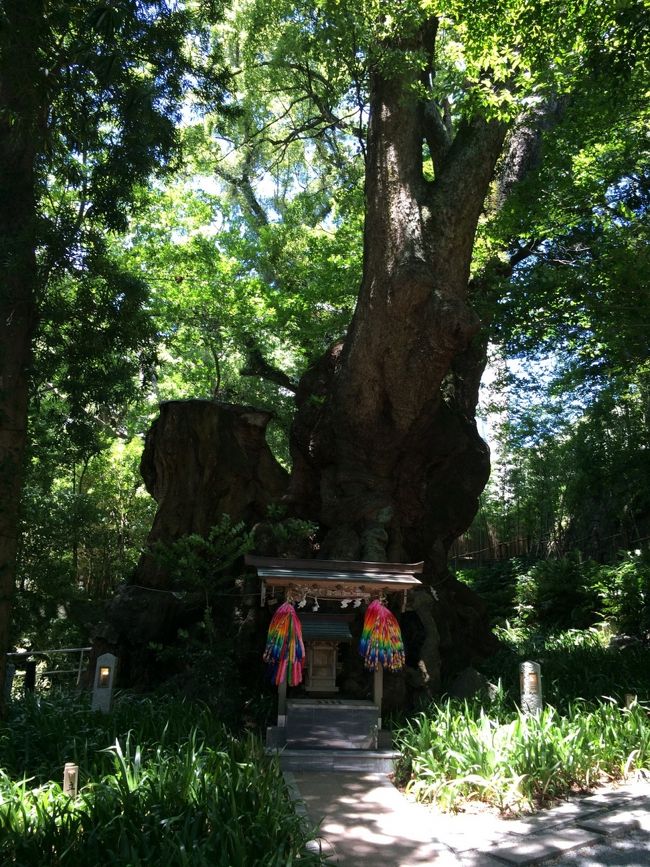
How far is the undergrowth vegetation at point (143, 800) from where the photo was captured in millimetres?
4051

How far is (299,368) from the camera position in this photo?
645 inches

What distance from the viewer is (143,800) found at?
478cm

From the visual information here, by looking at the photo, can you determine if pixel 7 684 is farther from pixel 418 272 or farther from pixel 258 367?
pixel 258 367

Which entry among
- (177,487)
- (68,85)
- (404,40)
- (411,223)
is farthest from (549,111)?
(177,487)

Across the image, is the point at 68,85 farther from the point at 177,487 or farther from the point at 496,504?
the point at 496,504

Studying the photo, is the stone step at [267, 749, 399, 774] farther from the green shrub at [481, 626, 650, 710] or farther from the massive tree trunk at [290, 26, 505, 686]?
the massive tree trunk at [290, 26, 505, 686]

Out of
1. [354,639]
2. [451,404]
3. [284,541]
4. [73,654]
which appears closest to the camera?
[354,639]

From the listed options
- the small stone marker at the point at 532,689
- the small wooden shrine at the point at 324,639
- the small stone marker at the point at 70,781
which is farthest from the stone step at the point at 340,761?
the small stone marker at the point at 70,781

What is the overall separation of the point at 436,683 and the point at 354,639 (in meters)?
1.36

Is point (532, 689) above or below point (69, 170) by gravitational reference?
below

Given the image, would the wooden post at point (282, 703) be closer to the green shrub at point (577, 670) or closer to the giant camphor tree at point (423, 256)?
the giant camphor tree at point (423, 256)

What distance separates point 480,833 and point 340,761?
2.51 m

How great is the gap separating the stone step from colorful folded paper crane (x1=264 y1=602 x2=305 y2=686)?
797 millimetres

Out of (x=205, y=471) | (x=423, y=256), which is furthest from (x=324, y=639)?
(x=423, y=256)
